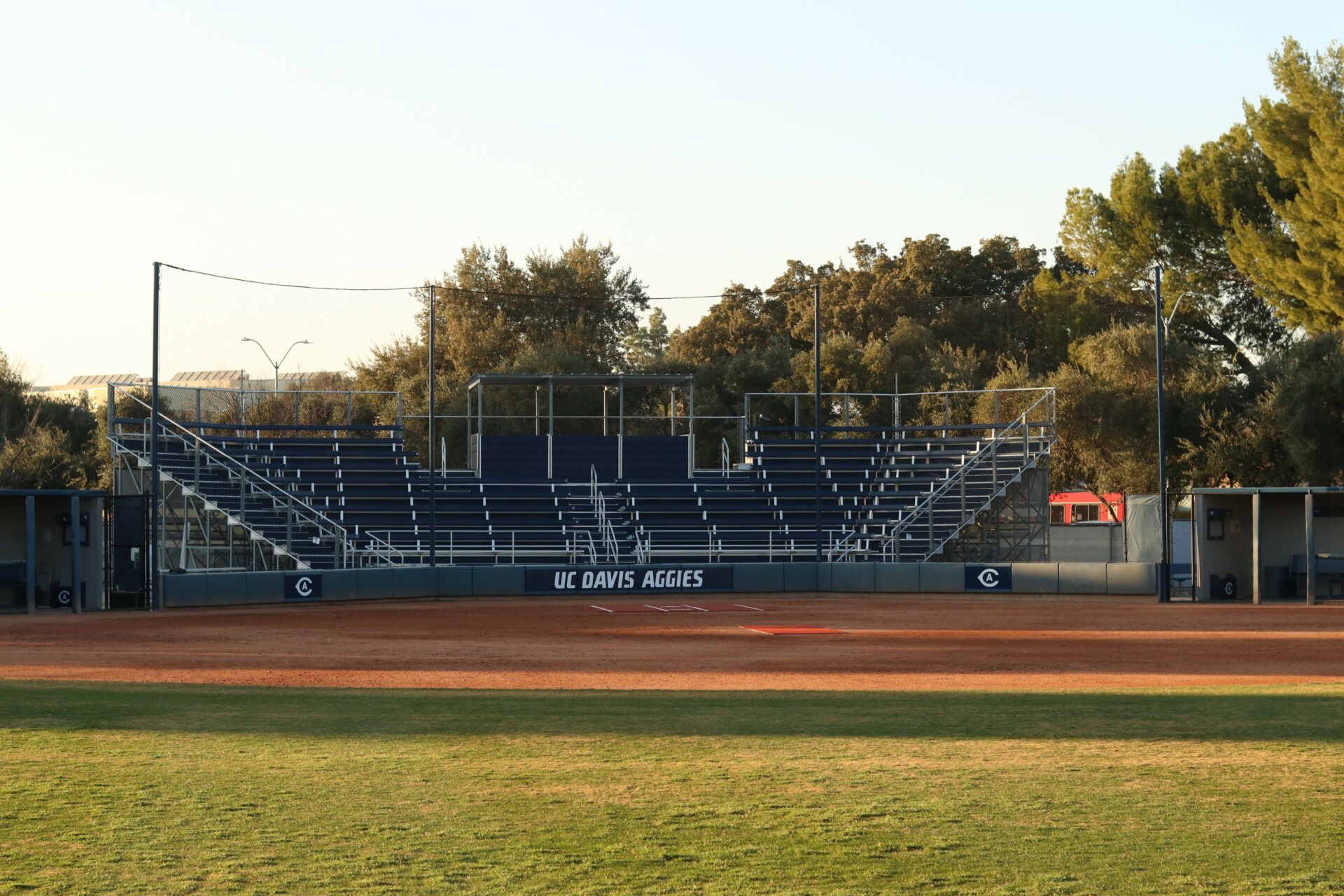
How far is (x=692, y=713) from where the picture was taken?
1440 cm

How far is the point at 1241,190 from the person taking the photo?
61.4 metres

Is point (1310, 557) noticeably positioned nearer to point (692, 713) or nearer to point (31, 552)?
point (692, 713)

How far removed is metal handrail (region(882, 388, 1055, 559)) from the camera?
1788 inches

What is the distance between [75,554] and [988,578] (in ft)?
75.9

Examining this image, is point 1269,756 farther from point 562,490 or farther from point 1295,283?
point 1295,283

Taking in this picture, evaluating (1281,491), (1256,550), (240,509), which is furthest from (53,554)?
(1281,491)

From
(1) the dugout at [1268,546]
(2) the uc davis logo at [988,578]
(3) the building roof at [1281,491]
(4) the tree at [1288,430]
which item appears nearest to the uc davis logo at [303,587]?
(2) the uc davis logo at [988,578]

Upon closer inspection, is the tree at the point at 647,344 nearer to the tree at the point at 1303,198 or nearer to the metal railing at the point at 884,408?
the metal railing at the point at 884,408

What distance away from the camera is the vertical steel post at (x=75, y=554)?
32.6 meters

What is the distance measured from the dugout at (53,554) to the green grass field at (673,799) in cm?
2004

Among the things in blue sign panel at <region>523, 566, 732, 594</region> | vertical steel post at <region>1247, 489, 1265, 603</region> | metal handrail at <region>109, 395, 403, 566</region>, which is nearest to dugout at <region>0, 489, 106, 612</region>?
metal handrail at <region>109, 395, 403, 566</region>

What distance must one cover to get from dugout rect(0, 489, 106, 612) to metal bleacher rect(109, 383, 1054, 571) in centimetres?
520

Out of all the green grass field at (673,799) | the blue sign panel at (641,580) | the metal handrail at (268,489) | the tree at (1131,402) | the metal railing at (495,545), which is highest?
the tree at (1131,402)

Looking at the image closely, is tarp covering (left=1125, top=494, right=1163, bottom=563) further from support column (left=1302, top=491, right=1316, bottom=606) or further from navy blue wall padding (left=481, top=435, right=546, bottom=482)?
navy blue wall padding (left=481, top=435, right=546, bottom=482)
